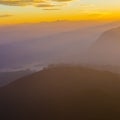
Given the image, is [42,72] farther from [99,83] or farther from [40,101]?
[99,83]

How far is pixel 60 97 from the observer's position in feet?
24.4

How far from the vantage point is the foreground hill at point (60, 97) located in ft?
23.7

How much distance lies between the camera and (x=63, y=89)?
299 inches

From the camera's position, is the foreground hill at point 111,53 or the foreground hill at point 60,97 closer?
the foreground hill at point 111,53

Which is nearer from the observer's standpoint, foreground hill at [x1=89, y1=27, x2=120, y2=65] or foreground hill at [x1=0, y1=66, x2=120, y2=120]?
foreground hill at [x1=89, y1=27, x2=120, y2=65]

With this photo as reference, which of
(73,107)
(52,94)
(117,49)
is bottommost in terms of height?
(73,107)

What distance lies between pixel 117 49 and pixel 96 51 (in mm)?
1677

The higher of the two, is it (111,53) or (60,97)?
(111,53)

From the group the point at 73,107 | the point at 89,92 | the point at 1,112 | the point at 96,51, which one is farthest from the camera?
the point at 96,51

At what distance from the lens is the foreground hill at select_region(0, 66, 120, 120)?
7.22m

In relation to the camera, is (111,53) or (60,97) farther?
(60,97)

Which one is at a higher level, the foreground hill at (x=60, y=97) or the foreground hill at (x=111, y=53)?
the foreground hill at (x=111, y=53)

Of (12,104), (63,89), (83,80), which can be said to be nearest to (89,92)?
(83,80)

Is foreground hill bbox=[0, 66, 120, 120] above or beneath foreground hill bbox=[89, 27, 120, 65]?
beneath
